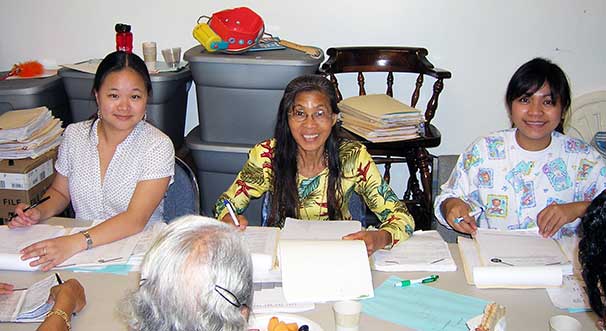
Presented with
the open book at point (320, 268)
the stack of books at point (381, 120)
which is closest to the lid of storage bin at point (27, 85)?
the stack of books at point (381, 120)

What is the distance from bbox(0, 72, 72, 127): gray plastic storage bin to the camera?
2887 mm

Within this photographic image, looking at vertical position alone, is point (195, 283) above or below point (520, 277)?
above

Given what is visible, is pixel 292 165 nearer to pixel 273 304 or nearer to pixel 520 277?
pixel 273 304

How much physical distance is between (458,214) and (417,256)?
0.83 ft

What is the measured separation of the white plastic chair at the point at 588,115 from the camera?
323 centimetres

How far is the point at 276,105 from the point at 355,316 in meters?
1.64

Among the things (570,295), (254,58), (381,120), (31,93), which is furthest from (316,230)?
(31,93)

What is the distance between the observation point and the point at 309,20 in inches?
125

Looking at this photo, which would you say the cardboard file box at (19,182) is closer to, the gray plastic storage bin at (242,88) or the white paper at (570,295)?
the gray plastic storage bin at (242,88)

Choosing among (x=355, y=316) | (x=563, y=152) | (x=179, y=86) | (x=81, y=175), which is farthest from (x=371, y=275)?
(x=179, y=86)

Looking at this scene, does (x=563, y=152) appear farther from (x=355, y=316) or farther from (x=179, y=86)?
(x=179, y=86)

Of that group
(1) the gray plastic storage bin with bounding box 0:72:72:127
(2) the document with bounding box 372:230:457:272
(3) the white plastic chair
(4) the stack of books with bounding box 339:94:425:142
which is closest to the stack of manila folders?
(2) the document with bounding box 372:230:457:272

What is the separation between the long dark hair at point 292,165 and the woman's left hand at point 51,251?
0.64 meters

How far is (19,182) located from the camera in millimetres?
2588
